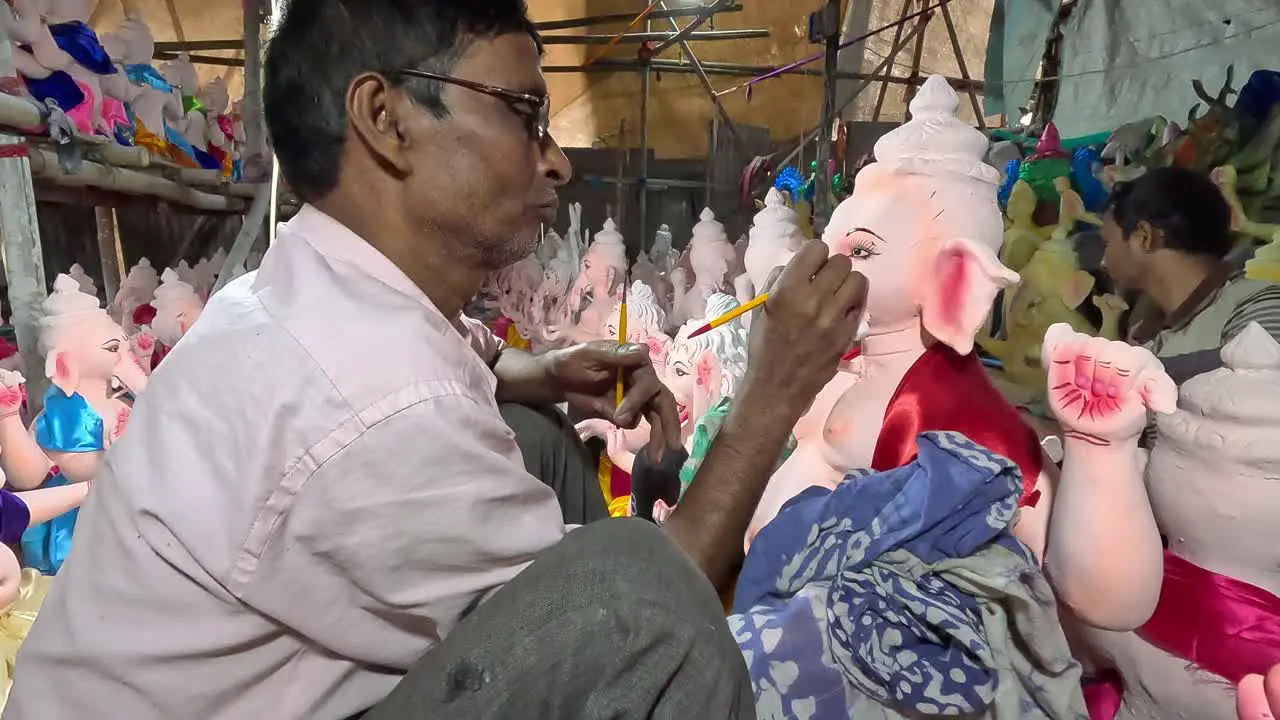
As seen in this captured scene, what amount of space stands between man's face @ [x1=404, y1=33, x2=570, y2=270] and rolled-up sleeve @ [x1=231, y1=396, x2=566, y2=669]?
28cm

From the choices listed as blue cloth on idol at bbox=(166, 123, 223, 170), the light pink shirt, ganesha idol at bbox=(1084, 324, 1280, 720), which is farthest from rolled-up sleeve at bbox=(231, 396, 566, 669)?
blue cloth on idol at bbox=(166, 123, 223, 170)

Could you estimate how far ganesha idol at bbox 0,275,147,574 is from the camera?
2.05 metres

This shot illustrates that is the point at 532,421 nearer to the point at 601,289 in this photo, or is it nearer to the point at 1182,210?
the point at 1182,210

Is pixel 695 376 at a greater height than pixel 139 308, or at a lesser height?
greater

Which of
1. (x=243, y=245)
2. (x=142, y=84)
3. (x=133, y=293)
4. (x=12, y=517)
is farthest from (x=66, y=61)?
(x=12, y=517)

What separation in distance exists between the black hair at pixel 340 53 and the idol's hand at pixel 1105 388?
79 cm

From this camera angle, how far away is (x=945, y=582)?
1060 millimetres

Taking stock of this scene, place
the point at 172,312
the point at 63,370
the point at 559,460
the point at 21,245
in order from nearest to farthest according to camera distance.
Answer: the point at 559,460 < the point at 63,370 < the point at 21,245 < the point at 172,312

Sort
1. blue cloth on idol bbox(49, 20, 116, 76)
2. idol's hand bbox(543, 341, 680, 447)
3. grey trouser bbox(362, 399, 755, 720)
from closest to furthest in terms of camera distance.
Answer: grey trouser bbox(362, 399, 755, 720) < idol's hand bbox(543, 341, 680, 447) < blue cloth on idol bbox(49, 20, 116, 76)

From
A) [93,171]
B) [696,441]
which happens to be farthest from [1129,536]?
[93,171]

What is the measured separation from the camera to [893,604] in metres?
1.04

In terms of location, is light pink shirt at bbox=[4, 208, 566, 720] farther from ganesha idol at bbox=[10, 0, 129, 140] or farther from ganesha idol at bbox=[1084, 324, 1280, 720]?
ganesha idol at bbox=[10, 0, 129, 140]

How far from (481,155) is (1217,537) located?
→ 41.7 inches

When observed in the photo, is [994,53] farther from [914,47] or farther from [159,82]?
[159,82]
